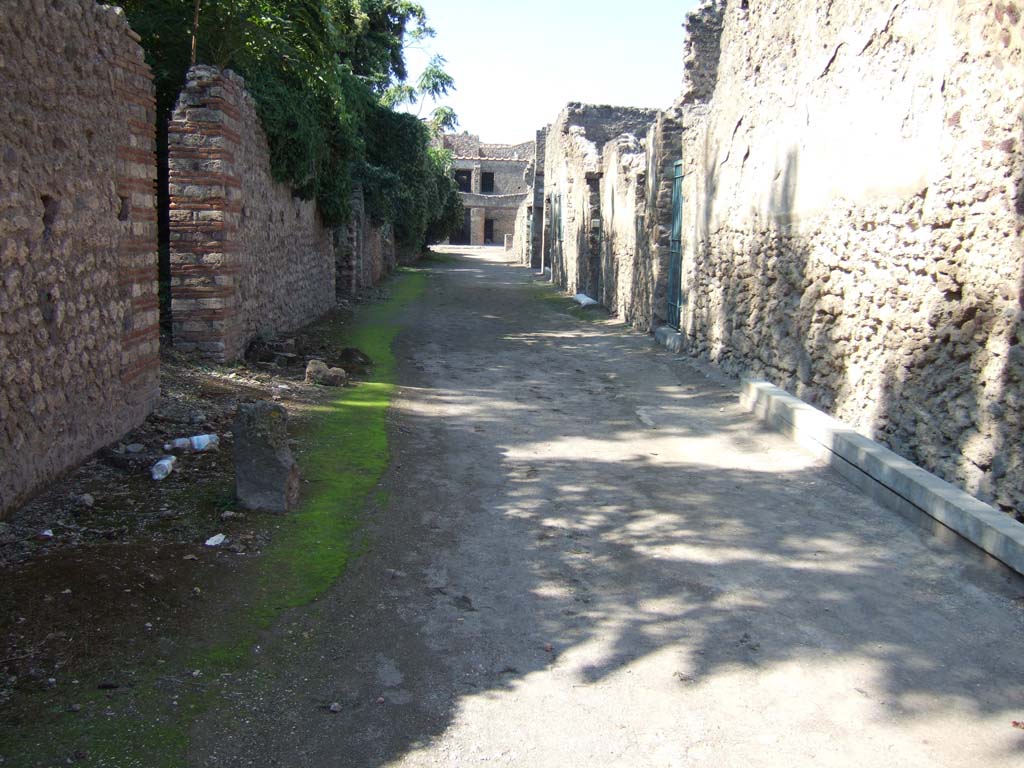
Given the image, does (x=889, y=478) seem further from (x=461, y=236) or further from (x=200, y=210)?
(x=461, y=236)

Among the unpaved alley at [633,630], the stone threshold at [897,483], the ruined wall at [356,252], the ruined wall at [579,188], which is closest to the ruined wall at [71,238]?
the unpaved alley at [633,630]

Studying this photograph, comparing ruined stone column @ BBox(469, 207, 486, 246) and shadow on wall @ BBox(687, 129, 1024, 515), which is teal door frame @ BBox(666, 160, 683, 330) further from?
ruined stone column @ BBox(469, 207, 486, 246)

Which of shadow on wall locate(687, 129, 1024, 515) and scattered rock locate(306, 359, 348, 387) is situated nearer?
shadow on wall locate(687, 129, 1024, 515)

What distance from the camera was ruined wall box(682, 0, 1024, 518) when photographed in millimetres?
4832

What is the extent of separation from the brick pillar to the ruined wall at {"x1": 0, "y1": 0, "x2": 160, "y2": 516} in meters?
1.98

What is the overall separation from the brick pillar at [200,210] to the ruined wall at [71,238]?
6.49 feet

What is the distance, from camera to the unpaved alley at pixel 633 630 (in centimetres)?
302

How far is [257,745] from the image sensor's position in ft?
9.61

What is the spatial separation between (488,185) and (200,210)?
4946 cm

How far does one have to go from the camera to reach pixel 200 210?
8750 mm

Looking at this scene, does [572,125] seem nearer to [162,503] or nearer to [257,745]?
[162,503]

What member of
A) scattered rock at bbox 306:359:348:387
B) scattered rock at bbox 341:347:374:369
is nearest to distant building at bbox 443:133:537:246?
scattered rock at bbox 341:347:374:369

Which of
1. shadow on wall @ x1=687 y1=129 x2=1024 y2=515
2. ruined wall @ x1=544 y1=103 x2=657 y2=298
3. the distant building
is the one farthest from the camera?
the distant building

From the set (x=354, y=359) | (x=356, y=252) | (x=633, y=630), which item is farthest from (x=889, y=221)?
(x=356, y=252)
